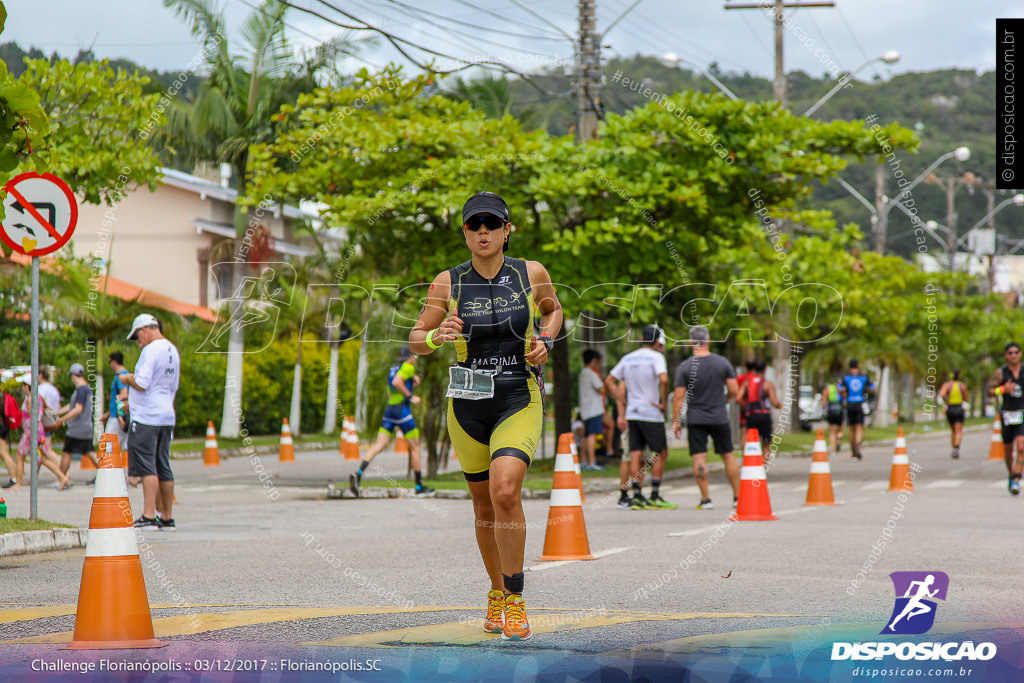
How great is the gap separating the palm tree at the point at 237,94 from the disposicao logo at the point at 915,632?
23.0 m

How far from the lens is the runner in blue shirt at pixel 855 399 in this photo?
78.9ft

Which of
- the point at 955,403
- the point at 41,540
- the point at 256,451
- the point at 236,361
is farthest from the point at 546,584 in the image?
the point at 236,361

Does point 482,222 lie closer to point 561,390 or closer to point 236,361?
point 561,390

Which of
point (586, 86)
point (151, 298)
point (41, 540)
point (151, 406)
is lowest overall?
point (41, 540)

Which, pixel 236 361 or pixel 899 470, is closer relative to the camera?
pixel 899 470

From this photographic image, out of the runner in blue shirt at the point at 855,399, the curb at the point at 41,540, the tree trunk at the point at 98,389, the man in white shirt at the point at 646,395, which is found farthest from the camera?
the runner in blue shirt at the point at 855,399

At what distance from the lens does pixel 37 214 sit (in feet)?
31.7

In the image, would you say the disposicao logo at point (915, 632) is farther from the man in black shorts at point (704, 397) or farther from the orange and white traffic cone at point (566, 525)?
the man in black shorts at point (704, 397)

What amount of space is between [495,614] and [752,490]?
7.13 metres

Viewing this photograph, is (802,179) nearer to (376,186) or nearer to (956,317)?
(376,186)

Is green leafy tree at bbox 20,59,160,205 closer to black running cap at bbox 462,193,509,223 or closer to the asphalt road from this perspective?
the asphalt road

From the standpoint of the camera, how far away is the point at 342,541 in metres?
10.4

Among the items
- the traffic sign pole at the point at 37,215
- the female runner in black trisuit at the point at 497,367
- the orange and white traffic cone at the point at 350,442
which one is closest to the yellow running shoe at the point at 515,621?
the female runner in black trisuit at the point at 497,367

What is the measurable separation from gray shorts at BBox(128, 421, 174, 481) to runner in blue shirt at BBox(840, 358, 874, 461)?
16.1 metres
